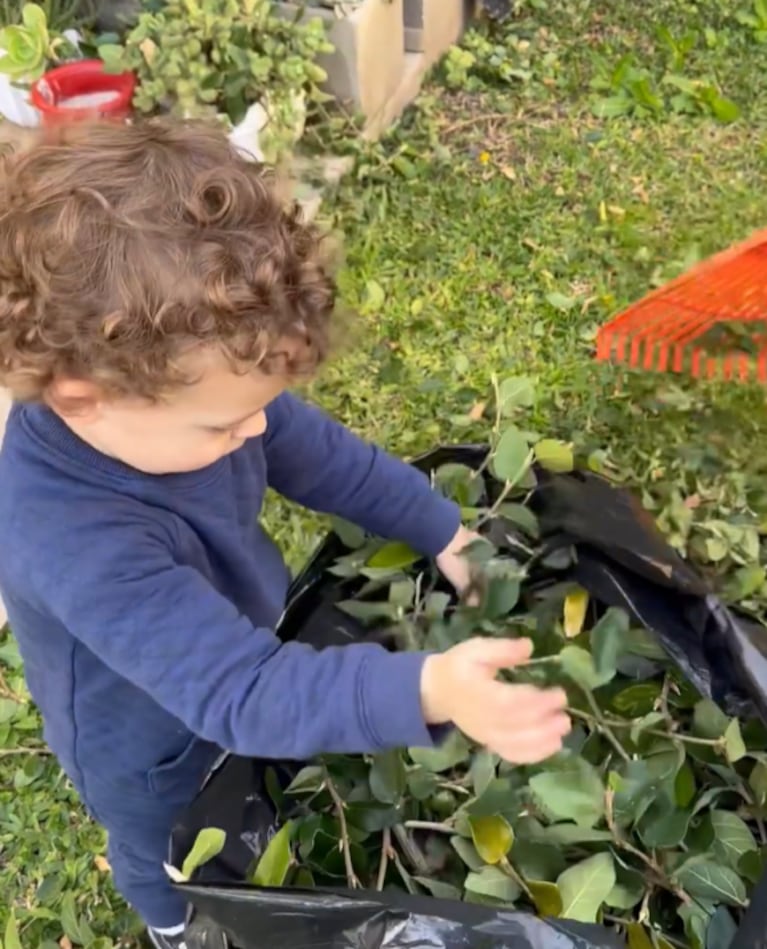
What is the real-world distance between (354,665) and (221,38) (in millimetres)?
1427

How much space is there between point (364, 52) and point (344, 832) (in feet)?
4.99

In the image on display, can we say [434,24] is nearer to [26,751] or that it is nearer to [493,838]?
[26,751]

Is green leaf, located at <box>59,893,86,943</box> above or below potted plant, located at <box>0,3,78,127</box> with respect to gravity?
below

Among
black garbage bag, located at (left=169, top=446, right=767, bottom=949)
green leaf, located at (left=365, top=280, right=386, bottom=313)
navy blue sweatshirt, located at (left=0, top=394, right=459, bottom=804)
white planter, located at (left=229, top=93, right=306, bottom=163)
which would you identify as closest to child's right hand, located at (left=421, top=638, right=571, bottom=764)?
navy blue sweatshirt, located at (left=0, top=394, right=459, bottom=804)

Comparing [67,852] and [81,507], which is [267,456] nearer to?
[81,507]

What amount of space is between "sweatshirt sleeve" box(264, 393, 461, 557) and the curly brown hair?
0.89 feet

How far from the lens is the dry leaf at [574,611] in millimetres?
1105

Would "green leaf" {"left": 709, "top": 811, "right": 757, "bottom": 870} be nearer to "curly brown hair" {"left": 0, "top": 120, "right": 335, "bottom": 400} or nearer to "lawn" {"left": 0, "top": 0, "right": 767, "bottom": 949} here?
"lawn" {"left": 0, "top": 0, "right": 767, "bottom": 949}

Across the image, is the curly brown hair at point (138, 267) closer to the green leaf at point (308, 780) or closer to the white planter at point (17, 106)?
the green leaf at point (308, 780)

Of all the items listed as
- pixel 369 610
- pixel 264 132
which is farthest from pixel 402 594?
pixel 264 132

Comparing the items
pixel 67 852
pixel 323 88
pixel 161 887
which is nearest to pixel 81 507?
pixel 161 887

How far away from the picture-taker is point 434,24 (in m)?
2.25

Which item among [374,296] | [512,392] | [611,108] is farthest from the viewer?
[611,108]

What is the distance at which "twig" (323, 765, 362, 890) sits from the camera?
0.96 m
